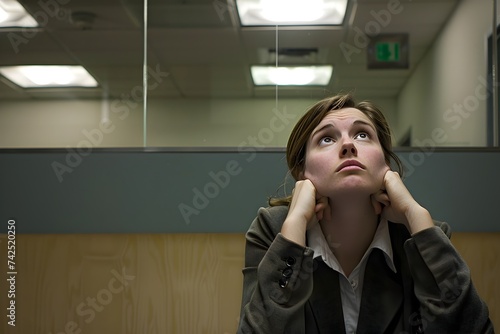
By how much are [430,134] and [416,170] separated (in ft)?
2.71

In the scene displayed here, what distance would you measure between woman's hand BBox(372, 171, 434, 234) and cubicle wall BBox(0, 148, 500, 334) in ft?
3.00

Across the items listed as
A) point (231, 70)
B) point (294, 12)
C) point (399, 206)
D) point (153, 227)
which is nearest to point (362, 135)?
point (399, 206)

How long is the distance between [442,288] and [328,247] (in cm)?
29

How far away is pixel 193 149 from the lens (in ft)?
7.57

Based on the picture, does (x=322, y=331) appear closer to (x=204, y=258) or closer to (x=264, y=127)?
(x=204, y=258)

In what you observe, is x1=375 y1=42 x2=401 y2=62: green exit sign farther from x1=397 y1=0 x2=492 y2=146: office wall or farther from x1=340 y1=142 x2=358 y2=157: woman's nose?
x1=340 y1=142 x2=358 y2=157: woman's nose

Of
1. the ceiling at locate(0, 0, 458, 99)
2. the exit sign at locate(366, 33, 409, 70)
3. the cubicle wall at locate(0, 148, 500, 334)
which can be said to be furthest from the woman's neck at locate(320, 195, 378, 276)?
the exit sign at locate(366, 33, 409, 70)

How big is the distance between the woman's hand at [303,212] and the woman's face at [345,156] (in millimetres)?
24

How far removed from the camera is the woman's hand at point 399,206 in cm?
118

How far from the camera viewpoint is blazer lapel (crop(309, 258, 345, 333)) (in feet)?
3.98

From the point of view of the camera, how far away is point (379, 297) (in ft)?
4.02

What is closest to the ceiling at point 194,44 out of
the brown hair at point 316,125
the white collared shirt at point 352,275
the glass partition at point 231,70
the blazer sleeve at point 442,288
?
the glass partition at point 231,70
